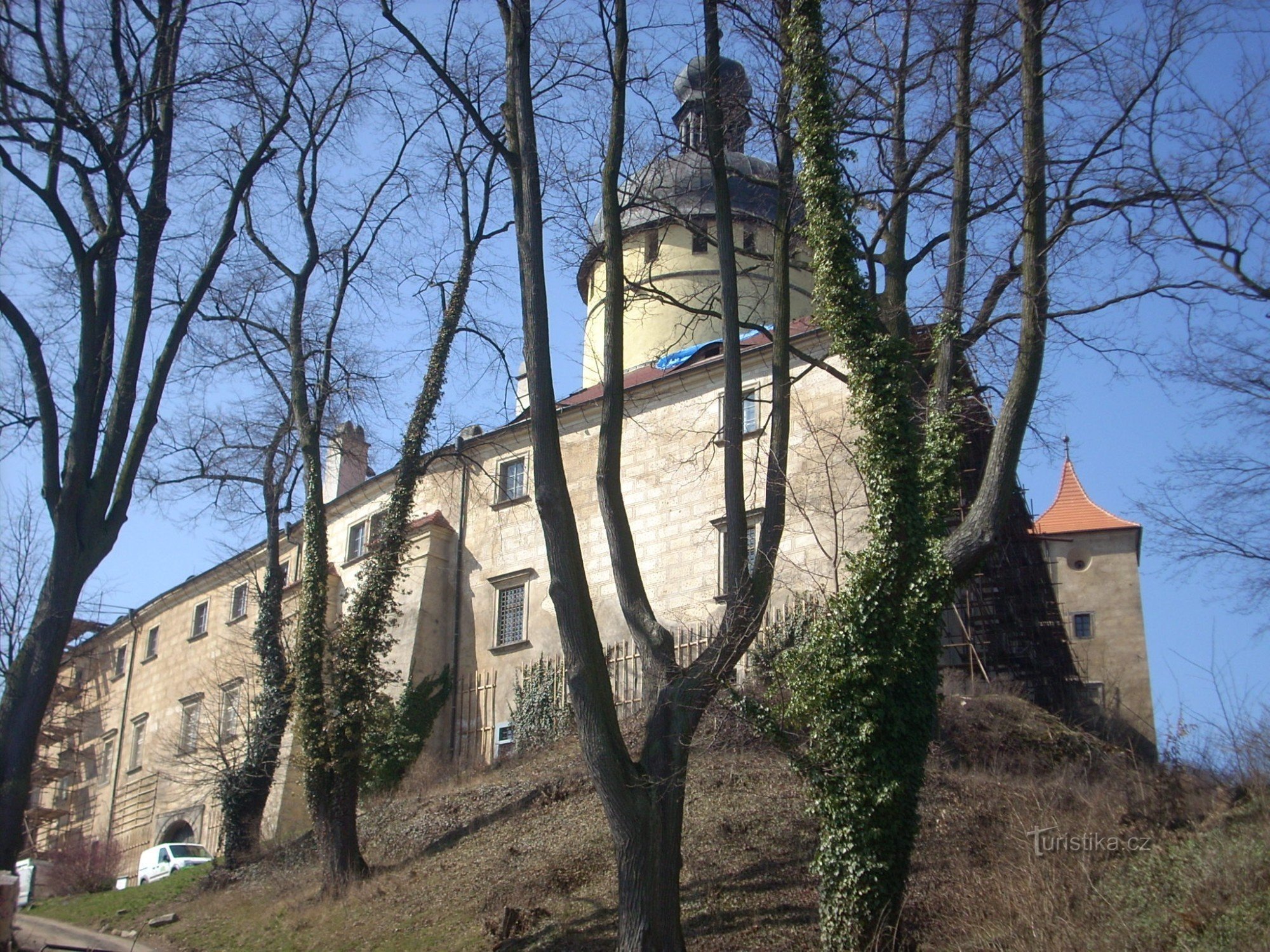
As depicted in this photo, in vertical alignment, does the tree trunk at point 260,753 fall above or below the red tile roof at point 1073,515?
below

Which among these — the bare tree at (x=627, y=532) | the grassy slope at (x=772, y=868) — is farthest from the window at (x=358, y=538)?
the bare tree at (x=627, y=532)

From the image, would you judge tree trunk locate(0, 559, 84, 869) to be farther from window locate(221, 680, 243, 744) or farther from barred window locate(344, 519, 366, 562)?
barred window locate(344, 519, 366, 562)

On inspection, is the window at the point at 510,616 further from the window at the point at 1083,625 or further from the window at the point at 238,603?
the window at the point at 1083,625

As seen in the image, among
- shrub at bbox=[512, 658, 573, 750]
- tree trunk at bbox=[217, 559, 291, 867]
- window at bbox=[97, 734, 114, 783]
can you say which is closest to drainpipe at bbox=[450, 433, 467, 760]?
shrub at bbox=[512, 658, 573, 750]

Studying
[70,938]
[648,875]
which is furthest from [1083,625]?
[70,938]

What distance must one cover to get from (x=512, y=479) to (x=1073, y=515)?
14.1 m

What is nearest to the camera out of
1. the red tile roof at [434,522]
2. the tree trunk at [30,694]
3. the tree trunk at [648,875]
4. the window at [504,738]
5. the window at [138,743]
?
the tree trunk at [30,694]

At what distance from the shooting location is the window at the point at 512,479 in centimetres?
2792

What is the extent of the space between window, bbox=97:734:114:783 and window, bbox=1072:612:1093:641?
1142 inches

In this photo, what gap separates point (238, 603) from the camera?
35.2m

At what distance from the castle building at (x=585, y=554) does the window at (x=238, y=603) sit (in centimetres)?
8

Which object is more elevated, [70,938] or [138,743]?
[138,743]

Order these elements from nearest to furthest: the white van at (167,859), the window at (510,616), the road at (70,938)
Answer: the road at (70,938) < the white van at (167,859) < the window at (510,616)
